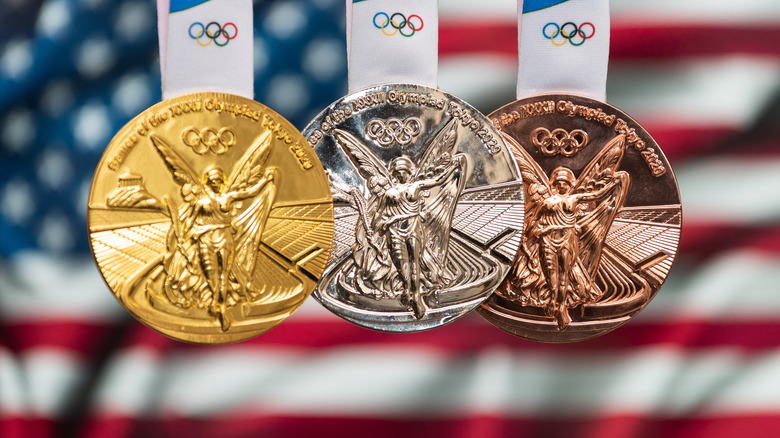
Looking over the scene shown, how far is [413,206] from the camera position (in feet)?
5.52

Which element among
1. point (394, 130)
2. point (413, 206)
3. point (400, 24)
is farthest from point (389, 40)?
point (413, 206)

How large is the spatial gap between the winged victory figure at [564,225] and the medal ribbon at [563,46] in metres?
0.18

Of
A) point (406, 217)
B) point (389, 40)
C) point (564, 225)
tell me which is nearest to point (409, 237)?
point (406, 217)

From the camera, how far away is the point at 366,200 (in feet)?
5.53

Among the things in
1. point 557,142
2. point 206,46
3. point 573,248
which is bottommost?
point 573,248

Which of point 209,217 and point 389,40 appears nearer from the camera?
point 209,217

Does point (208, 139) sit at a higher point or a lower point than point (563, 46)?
lower

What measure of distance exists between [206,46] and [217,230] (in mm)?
470

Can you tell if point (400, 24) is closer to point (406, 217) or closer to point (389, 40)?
point (389, 40)

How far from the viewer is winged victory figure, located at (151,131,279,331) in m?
1.63

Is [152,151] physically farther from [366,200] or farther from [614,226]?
[614,226]

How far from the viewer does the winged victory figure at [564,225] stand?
1713mm

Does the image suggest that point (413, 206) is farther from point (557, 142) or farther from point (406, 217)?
point (557, 142)

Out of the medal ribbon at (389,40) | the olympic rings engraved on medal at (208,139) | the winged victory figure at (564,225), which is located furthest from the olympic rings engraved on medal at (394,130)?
the olympic rings engraved on medal at (208,139)
